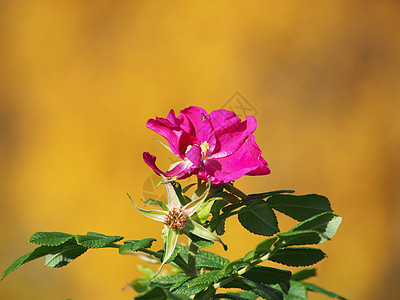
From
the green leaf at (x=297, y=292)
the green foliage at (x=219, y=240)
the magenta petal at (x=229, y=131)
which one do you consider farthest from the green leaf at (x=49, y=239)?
the green leaf at (x=297, y=292)

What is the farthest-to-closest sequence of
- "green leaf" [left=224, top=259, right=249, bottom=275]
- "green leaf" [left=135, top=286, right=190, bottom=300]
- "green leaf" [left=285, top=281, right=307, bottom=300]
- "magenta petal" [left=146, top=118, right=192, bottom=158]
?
"green leaf" [left=285, top=281, right=307, bottom=300], "magenta petal" [left=146, top=118, right=192, bottom=158], "green leaf" [left=224, top=259, right=249, bottom=275], "green leaf" [left=135, top=286, right=190, bottom=300]

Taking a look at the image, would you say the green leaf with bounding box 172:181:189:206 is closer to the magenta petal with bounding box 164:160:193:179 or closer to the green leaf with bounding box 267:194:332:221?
the magenta petal with bounding box 164:160:193:179

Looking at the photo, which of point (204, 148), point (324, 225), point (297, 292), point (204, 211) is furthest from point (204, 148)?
point (297, 292)

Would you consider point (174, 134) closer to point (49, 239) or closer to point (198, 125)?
point (198, 125)

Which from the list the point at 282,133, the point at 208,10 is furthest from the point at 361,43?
the point at 208,10

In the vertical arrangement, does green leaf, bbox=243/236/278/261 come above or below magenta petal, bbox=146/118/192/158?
below

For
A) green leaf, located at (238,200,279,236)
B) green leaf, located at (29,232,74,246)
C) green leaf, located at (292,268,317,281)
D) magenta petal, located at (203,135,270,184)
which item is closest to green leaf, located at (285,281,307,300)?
green leaf, located at (292,268,317,281)
